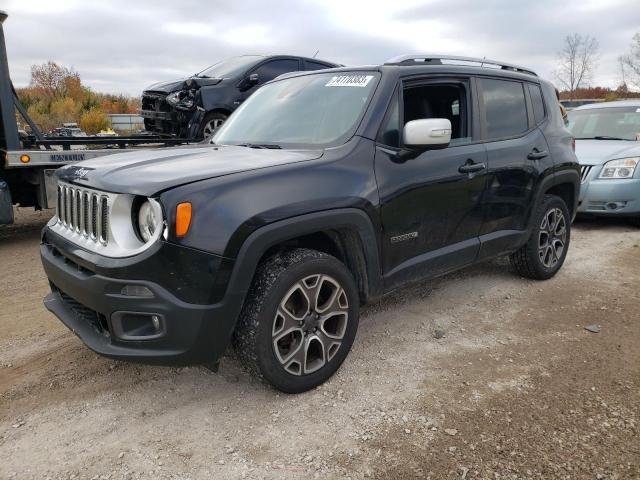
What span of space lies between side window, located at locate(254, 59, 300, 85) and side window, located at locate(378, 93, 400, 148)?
5535mm

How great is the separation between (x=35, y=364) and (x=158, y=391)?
3.15 feet

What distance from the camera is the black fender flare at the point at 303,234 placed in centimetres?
252

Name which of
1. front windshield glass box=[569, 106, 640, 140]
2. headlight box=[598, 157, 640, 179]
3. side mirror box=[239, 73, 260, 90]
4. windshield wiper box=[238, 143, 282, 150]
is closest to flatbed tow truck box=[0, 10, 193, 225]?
side mirror box=[239, 73, 260, 90]

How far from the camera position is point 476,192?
377 cm

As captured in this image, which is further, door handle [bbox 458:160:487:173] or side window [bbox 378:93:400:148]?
door handle [bbox 458:160:487:173]

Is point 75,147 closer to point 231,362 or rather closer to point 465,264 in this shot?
point 231,362

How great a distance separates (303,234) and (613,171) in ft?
19.3

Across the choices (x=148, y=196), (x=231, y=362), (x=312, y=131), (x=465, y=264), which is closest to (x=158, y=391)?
(x=231, y=362)

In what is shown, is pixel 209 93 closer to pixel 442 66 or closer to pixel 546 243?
pixel 442 66

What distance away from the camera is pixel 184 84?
8.26 meters

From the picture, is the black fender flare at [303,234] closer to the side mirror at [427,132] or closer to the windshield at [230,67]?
the side mirror at [427,132]

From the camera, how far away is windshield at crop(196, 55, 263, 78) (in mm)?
8320

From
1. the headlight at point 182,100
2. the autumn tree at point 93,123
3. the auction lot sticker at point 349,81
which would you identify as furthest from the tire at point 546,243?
the autumn tree at point 93,123

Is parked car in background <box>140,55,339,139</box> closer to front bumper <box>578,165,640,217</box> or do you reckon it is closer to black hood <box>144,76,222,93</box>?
black hood <box>144,76,222,93</box>
